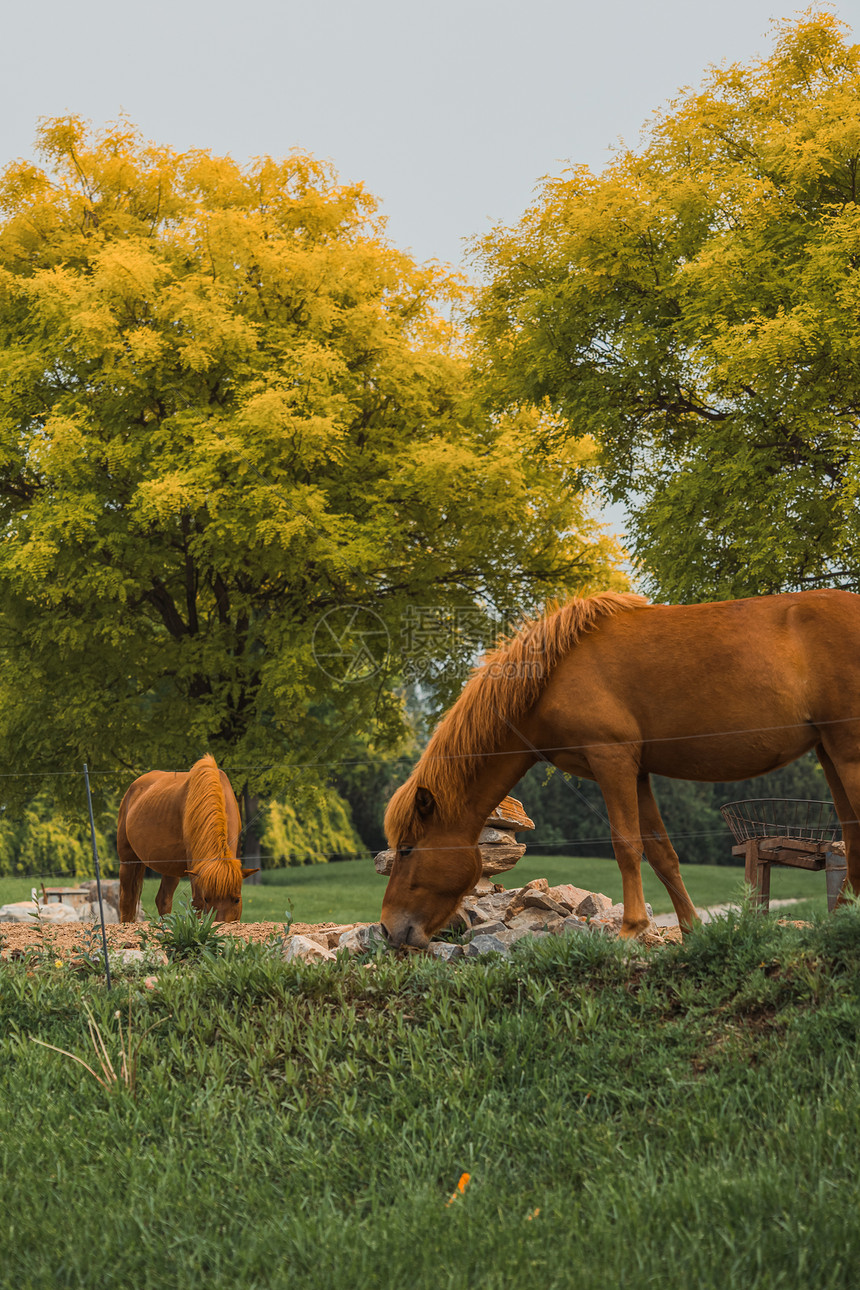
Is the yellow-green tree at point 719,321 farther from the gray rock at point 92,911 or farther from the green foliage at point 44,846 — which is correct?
the green foliage at point 44,846

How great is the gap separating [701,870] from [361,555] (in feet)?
52.7

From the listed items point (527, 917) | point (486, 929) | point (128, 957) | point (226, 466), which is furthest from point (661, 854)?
point (226, 466)

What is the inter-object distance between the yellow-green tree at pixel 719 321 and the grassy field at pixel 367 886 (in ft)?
23.5

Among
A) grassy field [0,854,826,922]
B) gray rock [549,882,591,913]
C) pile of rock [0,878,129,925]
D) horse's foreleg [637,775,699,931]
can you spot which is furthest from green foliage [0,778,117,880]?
horse's foreleg [637,775,699,931]

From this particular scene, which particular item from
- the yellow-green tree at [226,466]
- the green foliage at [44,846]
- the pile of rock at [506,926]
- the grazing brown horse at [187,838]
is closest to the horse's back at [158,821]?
the grazing brown horse at [187,838]

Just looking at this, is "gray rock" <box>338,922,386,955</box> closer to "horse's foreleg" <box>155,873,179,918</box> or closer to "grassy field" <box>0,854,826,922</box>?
"horse's foreleg" <box>155,873,179,918</box>

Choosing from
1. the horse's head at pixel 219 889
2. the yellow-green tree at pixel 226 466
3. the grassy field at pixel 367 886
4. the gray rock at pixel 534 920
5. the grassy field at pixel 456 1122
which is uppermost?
the yellow-green tree at pixel 226 466

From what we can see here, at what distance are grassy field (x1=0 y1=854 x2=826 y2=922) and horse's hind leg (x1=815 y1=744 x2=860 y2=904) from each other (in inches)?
447

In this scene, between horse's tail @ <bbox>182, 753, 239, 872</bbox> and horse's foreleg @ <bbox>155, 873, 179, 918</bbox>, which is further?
horse's foreleg @ <bbox>155, 873, 179, 918</bbox>

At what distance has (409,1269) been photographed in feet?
9.58

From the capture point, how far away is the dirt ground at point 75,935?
256 inches

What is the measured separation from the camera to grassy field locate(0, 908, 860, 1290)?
2.95 m

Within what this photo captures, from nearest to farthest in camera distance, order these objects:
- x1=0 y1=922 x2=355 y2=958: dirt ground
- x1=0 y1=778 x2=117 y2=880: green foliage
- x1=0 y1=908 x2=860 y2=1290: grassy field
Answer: x1=0 y1=908 x2=860 y2=1290: grassy field → x1=0 y1=922 x2=355 y2=958: dirt ground → x1=0 y1=778 x2=117 y2=880: green foliage

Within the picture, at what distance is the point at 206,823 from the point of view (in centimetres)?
738
